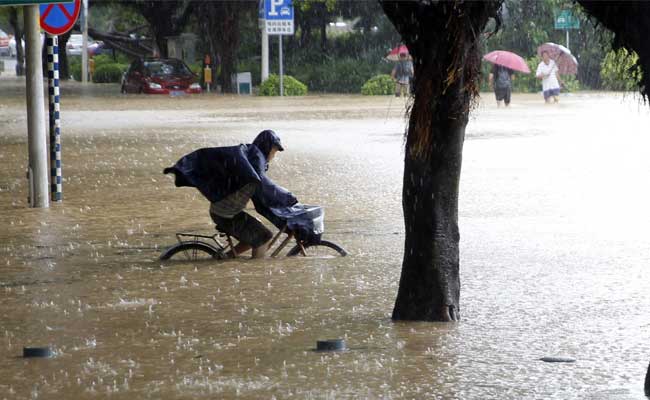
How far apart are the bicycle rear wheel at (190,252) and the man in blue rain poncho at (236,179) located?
27 centimetres

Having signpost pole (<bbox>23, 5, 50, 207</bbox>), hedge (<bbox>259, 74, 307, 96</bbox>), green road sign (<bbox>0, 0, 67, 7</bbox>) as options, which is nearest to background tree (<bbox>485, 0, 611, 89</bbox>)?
hedge (<bbox>259, 74, 307, 96</bbox>)

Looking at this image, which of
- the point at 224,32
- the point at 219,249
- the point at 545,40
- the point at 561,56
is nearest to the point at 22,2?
the point at 219,249

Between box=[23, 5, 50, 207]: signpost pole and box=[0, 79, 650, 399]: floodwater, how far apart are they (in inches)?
11.6

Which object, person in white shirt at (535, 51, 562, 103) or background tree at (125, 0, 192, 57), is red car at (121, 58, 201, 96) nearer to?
background tree at (125, 0, 192, 57)

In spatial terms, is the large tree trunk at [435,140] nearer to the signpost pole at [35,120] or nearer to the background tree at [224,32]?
the signpost pole at [35,120]

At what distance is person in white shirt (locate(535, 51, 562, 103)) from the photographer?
37125mm

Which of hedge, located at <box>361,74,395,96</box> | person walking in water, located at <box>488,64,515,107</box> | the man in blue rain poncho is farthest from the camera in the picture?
hedge, located at <box>361,74,395,96</box>

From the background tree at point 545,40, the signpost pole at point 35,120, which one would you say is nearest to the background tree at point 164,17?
the background tree at point 545,40

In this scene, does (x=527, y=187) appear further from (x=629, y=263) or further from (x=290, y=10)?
(x=290, y=10)

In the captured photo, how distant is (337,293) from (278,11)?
3645 cm

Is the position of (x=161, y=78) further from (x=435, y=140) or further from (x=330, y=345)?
(x=330, y=345)

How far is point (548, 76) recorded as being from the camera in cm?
3794

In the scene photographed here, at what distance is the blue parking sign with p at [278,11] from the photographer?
147 feet

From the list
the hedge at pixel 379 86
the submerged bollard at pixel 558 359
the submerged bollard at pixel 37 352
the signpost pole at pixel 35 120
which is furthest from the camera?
the hedge at pixel 379 86
